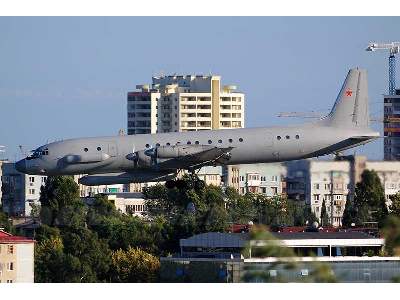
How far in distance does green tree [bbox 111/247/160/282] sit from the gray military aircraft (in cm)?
3346

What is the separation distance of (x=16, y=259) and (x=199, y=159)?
32676 mm

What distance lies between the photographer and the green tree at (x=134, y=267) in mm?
120375

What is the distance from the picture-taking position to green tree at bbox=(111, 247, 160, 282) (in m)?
120

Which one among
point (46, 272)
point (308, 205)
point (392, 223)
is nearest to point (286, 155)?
point (46, 272)

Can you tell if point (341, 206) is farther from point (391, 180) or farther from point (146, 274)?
point (391, 180)

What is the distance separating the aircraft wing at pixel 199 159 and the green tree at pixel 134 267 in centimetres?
3456

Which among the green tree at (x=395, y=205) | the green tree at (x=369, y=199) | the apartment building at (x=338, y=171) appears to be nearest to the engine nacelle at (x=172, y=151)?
the apartment building at (x=338, y=171)

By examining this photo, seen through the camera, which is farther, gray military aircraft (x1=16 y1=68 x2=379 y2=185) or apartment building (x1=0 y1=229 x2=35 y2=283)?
apartment building (x1=0 y1=229 x2=35 y2=283)

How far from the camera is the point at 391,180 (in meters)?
96.3

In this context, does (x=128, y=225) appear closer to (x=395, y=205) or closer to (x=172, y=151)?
(x=395, y=205)

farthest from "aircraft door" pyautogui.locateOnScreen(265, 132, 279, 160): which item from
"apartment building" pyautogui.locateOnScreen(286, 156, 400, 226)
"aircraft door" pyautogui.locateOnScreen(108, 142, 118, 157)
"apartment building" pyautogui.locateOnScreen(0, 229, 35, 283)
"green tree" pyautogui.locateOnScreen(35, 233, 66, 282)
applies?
"green tree" pyautogui.locateOnScreen(35, 233, 66, 282)

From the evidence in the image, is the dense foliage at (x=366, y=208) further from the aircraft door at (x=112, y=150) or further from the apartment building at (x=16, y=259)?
the aircraft door at (x=112, y=150)

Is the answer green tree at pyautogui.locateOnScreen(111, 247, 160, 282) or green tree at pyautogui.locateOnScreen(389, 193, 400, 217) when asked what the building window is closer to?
green tree at pyautogui.locateOnScreen(111, 247, 160, 282)

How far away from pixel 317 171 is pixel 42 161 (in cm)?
1607
